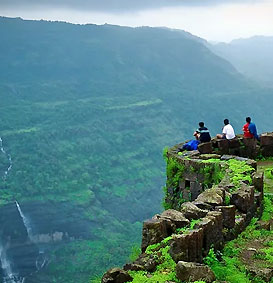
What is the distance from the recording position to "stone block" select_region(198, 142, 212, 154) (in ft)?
58.5

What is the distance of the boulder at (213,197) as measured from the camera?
35.0 feet

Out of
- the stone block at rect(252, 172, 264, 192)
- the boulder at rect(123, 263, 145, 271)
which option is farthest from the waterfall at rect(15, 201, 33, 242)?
the boulder at rect(123, 263, 145, 271)

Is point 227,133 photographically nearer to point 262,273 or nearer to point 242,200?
point 242,200

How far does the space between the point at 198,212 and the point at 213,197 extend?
1.26m

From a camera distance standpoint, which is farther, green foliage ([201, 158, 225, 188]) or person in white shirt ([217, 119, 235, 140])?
person in white shirt ([217, 119, 235, 140])

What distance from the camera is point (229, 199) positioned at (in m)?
11.6

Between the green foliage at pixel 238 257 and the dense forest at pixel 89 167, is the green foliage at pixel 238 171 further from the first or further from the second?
the dense forest at pixel 89 167

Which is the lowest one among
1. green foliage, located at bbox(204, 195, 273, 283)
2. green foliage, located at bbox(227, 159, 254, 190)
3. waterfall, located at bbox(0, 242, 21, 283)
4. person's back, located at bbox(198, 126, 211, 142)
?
waterfall, located at bbox(0, 242, 21, 283)

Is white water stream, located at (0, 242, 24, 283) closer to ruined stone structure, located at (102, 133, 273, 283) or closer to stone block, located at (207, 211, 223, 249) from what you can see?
ruined stone structure, located at (102, 133, 273, 283)

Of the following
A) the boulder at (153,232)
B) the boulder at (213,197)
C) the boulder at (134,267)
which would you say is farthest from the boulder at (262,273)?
the boulder at (213,197)

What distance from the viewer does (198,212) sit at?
978 centimetres

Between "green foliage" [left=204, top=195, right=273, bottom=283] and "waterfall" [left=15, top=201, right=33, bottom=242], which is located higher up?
"green foliage" [left=204, top=195, right=273, bottom=283]

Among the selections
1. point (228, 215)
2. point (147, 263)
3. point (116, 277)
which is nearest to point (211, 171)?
point (228, 215)

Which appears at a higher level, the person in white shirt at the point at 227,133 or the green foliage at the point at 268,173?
the person in white shirt at the point at 227,133
